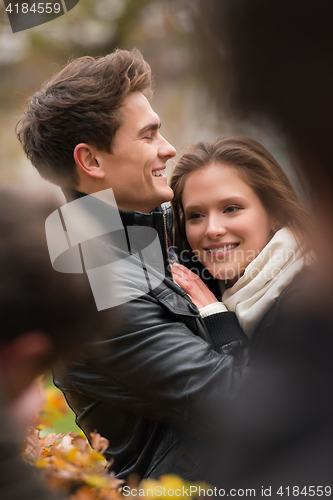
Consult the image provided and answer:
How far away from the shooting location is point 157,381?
1417mm

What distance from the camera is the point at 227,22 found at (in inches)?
11.2

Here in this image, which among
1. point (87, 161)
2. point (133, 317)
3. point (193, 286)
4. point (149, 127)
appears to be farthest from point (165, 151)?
point (133, 317)

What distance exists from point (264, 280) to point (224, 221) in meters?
0.32

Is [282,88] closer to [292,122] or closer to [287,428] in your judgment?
[292,122]

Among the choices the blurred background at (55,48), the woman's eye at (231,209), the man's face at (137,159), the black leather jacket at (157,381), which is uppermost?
the blurred background at (55,48)

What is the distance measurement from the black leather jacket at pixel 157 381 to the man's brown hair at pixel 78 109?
614mm

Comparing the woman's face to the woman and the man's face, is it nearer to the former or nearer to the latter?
the woman

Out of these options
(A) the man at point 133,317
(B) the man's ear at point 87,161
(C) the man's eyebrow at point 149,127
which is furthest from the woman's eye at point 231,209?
(B) the man's ear at point 87,161

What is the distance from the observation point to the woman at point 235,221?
Answer: 181 cm

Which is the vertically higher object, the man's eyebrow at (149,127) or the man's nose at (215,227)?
the man's eyebrow at (149,127)

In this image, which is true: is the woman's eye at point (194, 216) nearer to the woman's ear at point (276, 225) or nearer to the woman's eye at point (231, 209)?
the woman's eye at point (231, 209)

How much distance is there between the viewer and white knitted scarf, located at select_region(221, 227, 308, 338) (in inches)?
65.8

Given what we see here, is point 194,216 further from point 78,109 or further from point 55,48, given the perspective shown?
point 55,48

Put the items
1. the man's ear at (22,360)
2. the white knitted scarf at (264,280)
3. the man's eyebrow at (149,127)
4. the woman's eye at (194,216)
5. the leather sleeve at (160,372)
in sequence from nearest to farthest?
the man's ear at (22,360)
the leather sleeve at (160,372)
the white knitted scarf at (264,280)
the man's eyebrow at (149,127)
the woman's eye at (194,216)
